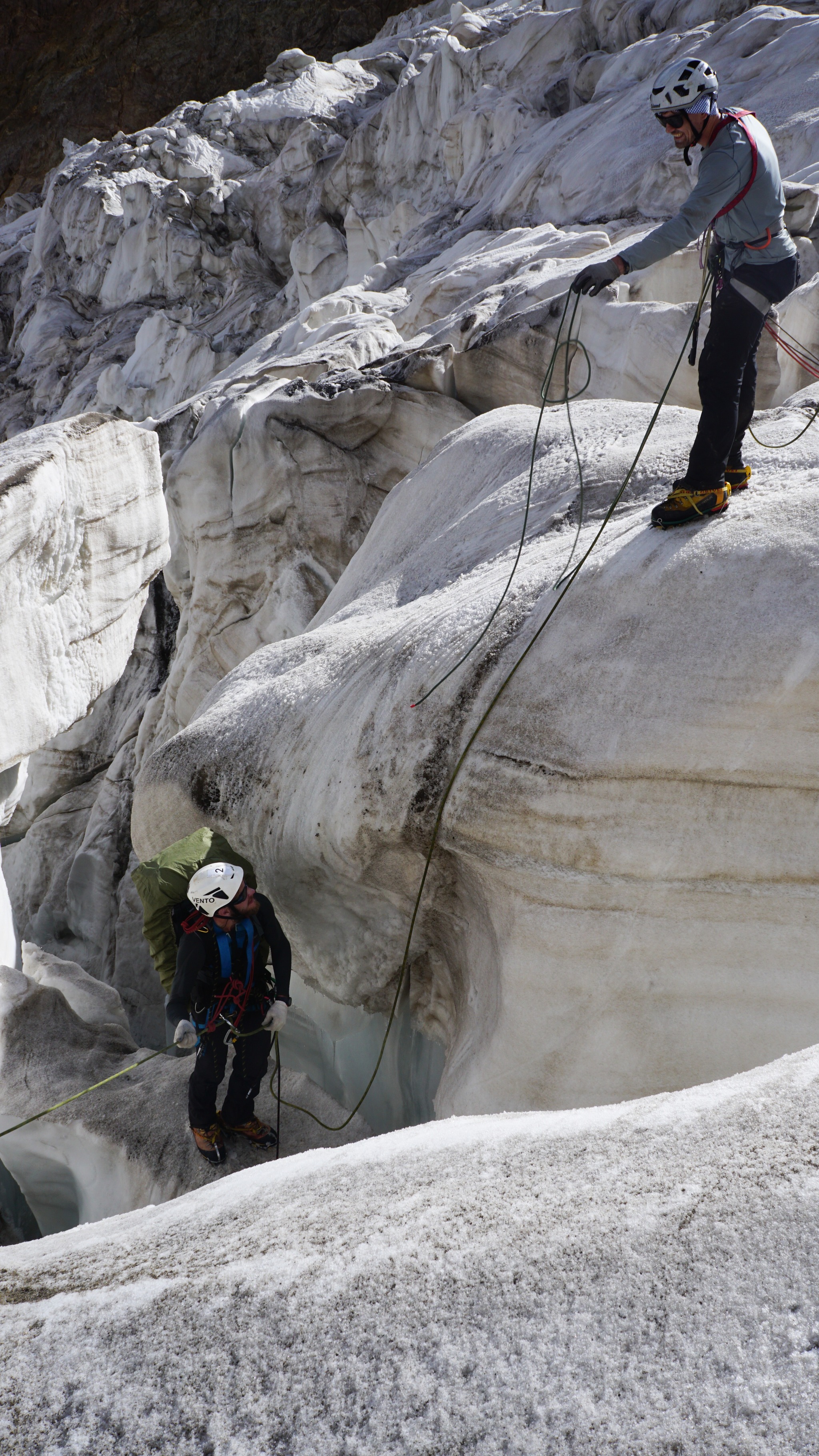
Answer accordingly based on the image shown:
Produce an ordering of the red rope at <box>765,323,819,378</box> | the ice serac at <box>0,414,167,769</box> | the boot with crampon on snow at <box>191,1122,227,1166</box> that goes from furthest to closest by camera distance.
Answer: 1. the ice serac at <box>0,414,167,769</box>
2. the red rope at <box>765,323,819,378</box>
3. the boot with crampon on snow at <box>191,1122,227,1166</box>

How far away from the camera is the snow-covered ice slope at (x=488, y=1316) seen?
4.74ft

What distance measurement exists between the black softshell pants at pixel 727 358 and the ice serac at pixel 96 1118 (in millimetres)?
3066

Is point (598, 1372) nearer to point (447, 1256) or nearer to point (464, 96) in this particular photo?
point (447, 1256)

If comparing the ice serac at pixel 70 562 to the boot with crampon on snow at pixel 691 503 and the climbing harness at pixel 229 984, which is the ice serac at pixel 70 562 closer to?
the climbing harness at pixel 229 984

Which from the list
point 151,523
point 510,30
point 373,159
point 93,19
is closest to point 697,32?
point 510,30

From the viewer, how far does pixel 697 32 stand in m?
15.7

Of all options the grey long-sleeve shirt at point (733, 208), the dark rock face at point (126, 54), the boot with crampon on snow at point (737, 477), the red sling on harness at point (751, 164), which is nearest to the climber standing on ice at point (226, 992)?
the boot with crampon on snow at point (737, 477)

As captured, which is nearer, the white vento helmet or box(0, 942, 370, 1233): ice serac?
the white vento helmet

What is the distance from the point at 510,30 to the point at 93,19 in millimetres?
28401

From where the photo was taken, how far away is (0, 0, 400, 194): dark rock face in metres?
36.8

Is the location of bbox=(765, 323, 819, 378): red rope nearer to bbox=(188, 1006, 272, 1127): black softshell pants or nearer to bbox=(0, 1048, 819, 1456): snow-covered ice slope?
bbox=(0, 1048, 819, 1456): snow-covered ice slope

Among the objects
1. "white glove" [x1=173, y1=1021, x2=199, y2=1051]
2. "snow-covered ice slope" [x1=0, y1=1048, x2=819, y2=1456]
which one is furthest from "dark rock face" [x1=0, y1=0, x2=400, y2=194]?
"snow-covered ice slope" [x1=0, y1=1048, x2=819, y2=1456]

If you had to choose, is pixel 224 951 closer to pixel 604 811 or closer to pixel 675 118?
pixel 604 811

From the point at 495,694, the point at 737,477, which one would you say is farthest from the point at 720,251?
the point at 495,694
